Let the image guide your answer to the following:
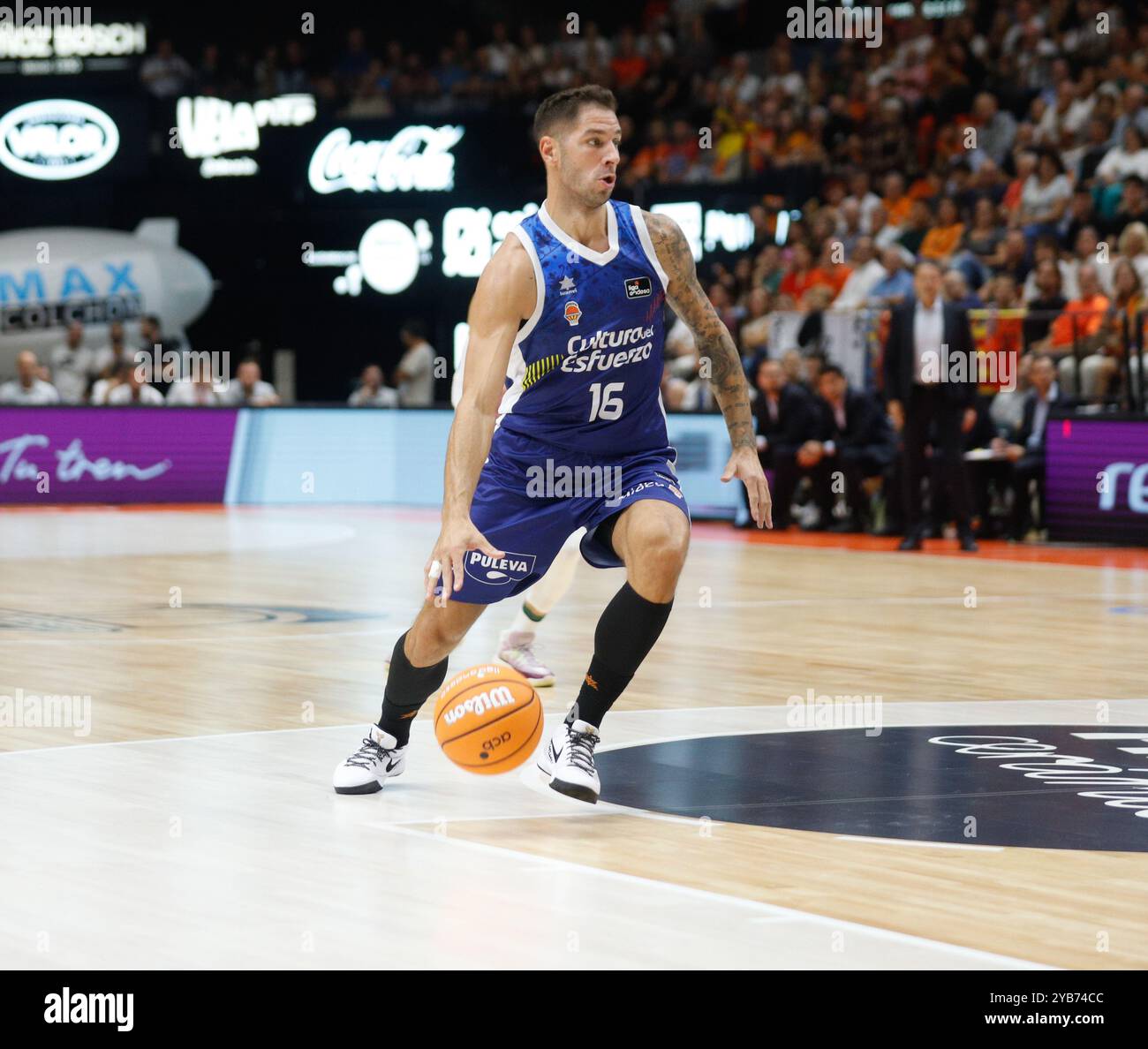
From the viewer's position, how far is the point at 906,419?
16062 millimetres

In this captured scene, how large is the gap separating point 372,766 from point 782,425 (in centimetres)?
1261

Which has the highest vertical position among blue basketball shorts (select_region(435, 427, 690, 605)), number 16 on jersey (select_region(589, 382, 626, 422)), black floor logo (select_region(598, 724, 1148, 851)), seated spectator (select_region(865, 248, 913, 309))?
seated spectator (select_region(865, 248, 913, 309))

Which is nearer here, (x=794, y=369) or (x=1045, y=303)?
(x=1045, y=303)

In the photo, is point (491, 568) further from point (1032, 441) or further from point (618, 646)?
point (1032, 441)

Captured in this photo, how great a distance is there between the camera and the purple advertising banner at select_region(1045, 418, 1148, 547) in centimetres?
1620

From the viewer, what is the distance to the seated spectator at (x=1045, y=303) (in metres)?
17.6

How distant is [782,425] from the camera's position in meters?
18.2

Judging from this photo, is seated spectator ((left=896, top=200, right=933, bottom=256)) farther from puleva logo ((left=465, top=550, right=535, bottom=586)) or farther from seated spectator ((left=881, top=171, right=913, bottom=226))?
puleva logo ((left=465, top=550, right=535, bottom=586))

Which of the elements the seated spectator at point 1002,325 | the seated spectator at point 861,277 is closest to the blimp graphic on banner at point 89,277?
the seated spectator at point 861,277

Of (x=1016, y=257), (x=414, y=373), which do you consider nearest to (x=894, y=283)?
(x=1016, y=257)

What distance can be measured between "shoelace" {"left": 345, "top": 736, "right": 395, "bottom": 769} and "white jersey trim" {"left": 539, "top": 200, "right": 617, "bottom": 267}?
5.17 feet

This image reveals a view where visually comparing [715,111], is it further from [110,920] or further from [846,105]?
[110,920]

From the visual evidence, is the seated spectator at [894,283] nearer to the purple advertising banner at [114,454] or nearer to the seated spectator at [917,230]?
the seated spectator at [917,230]

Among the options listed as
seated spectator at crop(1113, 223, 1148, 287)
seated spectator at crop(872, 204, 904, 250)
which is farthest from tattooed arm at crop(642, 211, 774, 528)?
seated spectator at crop(872, 204, 904, 250)
